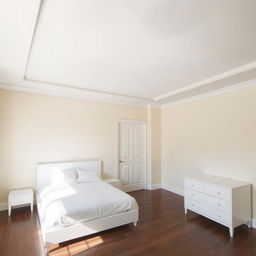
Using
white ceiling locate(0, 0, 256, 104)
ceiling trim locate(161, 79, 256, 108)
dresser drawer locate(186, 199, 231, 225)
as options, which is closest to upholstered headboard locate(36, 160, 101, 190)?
white ceiling locate(0, 0, 256, 104)

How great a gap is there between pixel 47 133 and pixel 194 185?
335 cm

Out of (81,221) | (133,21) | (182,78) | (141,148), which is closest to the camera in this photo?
(133,21)

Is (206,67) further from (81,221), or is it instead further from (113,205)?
(81,221)

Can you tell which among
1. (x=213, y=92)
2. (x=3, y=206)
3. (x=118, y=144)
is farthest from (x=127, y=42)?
(x=3, y=206)

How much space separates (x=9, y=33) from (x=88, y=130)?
Answer: 2803mm

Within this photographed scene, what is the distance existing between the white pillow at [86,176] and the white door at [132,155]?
105 centimetres

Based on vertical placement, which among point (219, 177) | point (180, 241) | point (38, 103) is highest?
point (38, 103)

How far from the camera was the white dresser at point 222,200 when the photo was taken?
2.78 meters

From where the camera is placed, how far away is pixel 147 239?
8.52 ft

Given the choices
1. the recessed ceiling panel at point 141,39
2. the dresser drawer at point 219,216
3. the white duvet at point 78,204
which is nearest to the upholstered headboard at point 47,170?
the white duvet at point 78,204

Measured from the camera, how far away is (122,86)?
12.4 feet

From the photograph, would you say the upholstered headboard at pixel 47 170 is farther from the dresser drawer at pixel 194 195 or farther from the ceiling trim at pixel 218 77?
the ceiling trim at pixel 218 77

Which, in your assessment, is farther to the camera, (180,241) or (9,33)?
(180,241)

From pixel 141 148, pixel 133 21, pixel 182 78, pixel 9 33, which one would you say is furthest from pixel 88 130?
pixel 133 21
